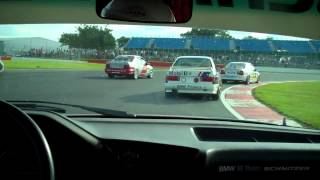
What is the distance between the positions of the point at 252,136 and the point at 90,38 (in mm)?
1968

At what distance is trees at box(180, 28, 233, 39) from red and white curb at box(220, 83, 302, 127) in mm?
857

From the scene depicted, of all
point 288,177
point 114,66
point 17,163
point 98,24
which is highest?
point 98,24

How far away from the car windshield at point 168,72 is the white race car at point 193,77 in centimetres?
1

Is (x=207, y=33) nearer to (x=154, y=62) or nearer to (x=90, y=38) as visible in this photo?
(x=154, y=62)

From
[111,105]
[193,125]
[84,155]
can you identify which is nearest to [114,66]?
[111,105]

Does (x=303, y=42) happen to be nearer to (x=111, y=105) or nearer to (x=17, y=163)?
(x=111, y=105)

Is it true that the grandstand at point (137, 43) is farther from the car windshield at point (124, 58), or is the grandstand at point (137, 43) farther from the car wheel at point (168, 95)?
the car wheel at point (168, 95)

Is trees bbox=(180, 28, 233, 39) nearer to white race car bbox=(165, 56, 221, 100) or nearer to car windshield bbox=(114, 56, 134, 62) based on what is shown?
white race car bbox=(165, 56, 221, 100)

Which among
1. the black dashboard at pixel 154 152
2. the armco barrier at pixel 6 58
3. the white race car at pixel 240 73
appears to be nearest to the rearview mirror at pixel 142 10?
the black dashboard at pixel 154 152

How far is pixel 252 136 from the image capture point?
462 cm

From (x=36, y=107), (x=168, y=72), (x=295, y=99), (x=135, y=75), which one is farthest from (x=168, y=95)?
(x=36, y=107)

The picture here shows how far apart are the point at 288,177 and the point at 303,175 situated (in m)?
0.13

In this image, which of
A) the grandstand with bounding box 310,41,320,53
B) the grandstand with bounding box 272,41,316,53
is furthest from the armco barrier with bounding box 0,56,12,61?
the grandstand with bounding box 310,41,320,53

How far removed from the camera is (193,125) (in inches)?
186
